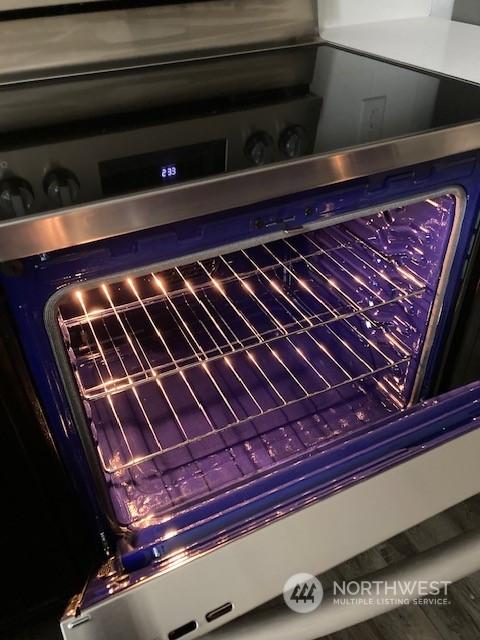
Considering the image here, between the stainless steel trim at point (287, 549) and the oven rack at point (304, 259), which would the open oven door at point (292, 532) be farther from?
the oven rack at point (304, 259)

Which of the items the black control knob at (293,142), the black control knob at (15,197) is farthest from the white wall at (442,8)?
the black control knob at (15,197)

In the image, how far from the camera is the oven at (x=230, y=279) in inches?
26.4

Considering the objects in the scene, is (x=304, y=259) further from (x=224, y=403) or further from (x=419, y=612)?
(x=419, y=612)

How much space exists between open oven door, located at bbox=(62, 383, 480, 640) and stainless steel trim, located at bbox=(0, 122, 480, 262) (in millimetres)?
403

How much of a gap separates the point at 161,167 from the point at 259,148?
0.15m

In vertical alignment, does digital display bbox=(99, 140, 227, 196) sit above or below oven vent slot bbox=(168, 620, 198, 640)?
above

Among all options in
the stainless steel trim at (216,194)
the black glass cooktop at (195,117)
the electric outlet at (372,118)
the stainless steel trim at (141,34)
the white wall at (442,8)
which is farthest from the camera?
the white wall at (442,8)

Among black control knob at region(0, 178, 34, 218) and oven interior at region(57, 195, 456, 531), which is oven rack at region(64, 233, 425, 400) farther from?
black control knob at region(0, 178, 34, 218)

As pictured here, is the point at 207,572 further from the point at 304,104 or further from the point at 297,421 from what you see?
the point at 304,104

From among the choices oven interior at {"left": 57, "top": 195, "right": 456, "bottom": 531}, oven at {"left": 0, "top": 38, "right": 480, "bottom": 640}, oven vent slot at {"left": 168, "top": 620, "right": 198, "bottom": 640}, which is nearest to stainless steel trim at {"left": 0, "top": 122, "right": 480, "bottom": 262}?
oven at {"left": 0, "top": 38, "right": 480, "bottom": 640}

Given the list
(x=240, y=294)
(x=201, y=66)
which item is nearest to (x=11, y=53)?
(x=201, y=66)

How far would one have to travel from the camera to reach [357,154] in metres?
0.76

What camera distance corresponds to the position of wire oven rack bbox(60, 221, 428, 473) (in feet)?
4.12

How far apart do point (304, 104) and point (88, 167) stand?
1.42 ft
